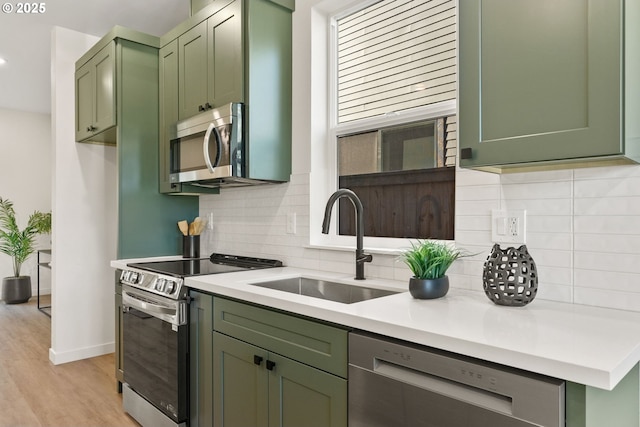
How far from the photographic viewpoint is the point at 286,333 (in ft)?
5.17

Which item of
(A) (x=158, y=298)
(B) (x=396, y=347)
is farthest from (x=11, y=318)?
(B) (x=396, y=347)

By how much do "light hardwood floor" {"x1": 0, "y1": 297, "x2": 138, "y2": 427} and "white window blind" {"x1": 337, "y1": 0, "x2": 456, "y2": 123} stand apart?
232 cm

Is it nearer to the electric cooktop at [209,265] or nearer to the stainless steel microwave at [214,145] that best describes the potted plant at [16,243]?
the electric cooktop at [209,265]

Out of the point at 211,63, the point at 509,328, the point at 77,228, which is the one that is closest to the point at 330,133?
the point at 211,63

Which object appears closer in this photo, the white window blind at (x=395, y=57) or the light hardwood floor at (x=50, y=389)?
the white window blind at (x=395, y=57)

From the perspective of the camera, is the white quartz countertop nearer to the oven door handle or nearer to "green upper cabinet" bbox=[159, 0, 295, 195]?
the oven door handle

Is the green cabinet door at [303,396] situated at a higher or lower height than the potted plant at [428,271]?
lower

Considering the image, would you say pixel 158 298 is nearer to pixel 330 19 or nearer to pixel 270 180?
pixel 270 180

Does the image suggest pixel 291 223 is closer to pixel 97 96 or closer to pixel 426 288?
pixel 426 288

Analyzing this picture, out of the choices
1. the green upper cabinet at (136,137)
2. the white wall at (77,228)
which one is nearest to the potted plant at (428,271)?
the green upper cabinet at (136,137)

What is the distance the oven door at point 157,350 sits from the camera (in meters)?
2.11

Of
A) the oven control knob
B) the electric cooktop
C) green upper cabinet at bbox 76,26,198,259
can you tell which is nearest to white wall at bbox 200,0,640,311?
the electric cooktop

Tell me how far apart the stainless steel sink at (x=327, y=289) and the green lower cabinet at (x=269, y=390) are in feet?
1.24

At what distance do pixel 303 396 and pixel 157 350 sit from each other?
1.10 metres
